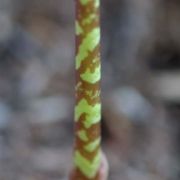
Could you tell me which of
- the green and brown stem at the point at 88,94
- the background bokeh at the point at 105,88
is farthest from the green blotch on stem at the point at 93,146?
the background bokeh at the point at 105,88

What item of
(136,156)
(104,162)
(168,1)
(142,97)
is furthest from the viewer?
(168,1)

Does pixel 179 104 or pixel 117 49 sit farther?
pixel 117 49

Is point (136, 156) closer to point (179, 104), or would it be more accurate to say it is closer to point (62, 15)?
point (179, 104)

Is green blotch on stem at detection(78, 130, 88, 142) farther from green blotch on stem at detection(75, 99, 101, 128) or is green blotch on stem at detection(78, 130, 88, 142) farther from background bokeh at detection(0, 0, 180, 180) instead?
background bokeh at detection(0, 0, 180, 180)

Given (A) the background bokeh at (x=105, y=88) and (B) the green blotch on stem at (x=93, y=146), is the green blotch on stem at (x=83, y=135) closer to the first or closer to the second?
(B) the green blotch on stem at (x=93, y=146)

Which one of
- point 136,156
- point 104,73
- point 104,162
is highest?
point 104,162

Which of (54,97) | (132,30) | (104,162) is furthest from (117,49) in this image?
(104,162)

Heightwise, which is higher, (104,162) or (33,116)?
(104,162)

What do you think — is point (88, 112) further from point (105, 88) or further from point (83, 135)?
point (105, 88)
